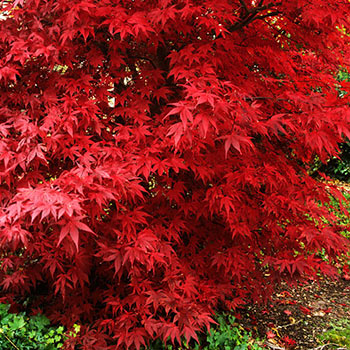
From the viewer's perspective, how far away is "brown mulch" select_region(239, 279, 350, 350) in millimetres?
3525

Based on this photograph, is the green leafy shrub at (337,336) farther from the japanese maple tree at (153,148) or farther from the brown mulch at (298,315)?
the japanese maple tree at (153,148)

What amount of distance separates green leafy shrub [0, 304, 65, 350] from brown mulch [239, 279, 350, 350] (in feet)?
5.62

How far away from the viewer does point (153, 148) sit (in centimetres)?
234

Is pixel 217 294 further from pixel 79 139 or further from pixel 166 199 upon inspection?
pixel 79 139

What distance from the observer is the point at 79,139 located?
235cm

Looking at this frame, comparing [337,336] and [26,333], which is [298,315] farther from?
[26,333]

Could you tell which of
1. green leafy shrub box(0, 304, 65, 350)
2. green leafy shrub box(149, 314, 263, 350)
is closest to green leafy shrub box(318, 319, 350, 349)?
green leafy shrub box(149, 314, 263, 350)

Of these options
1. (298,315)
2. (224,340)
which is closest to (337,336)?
Answer: (298,315)

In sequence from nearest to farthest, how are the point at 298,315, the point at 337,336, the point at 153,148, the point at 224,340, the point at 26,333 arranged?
the point at 153,148 < the point at 26,333 < the point at 224,340 < the point at 337,336 < the point at 298,315

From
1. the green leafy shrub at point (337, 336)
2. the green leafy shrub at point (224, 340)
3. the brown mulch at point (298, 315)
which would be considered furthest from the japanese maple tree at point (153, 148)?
the green leafy shrub at point (337, 336)

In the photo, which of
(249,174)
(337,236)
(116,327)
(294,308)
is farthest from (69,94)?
(294,308)

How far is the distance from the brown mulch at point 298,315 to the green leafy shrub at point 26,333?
1.71 meters

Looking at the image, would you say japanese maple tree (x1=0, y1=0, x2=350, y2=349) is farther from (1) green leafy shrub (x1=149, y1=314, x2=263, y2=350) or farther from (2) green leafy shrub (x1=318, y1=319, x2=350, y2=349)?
(2) green leafy shrub (x1=318, y1=319, x2=350, y2=349)

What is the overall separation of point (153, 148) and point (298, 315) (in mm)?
2545
